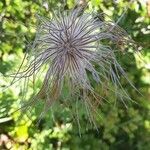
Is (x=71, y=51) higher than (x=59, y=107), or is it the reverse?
(x=71, y=51)

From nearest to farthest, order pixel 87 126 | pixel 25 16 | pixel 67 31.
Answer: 1. pixel 67 31
2. pixel 25 16
3. pixel 87 126

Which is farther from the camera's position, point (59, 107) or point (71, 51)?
point (59, 107)

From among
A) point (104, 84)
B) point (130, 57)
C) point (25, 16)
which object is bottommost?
point (104, 84)

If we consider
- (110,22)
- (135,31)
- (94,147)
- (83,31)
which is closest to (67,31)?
(83,31)

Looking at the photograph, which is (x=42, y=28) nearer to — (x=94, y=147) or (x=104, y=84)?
(x=104, y=84)

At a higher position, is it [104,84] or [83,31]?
[83,31]

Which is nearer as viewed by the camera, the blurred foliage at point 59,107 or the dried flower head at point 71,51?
the dried flower head at point 71,51

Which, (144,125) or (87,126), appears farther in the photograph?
(144,125)
